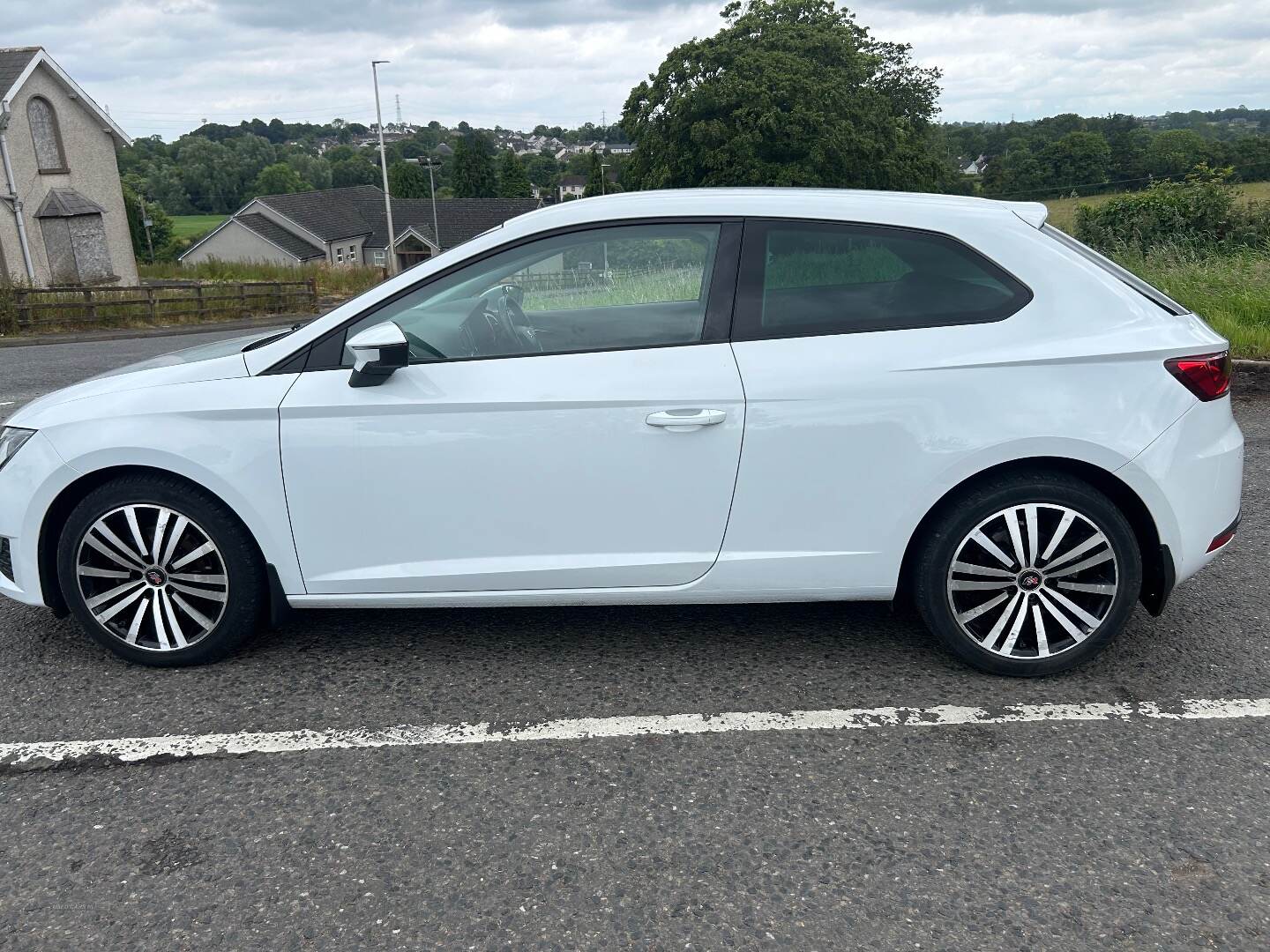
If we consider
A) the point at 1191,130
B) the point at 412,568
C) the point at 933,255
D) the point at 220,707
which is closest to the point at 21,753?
the point at 220,707

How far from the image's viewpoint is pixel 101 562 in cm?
379

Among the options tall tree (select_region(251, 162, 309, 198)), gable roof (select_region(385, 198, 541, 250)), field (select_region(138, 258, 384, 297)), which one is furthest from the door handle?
tall tree (select_region(251, 162, 309, 198))

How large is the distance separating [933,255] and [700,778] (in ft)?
6.34

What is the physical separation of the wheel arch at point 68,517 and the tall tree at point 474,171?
351ft

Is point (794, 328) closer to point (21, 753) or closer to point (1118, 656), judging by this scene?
point (1118, 656)

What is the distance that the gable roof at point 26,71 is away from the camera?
31.2 metres

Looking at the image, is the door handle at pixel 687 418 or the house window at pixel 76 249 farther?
the house window at pixel 76 249

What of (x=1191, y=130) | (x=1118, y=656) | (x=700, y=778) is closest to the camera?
(x=700, y=778)

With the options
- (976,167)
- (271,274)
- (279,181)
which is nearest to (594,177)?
(976,167)

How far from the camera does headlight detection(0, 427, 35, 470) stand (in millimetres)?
3818

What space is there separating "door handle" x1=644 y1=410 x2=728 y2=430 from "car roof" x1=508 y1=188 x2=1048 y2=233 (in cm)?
73

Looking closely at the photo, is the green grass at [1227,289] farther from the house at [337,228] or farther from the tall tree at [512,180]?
the tall tree at [512,180]

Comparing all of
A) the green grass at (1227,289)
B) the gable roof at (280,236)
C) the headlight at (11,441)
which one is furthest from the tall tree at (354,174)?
the headlight at (11,441)

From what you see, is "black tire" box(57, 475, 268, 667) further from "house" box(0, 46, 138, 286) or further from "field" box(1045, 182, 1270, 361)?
"house" box(0, 46, 138, 286)
